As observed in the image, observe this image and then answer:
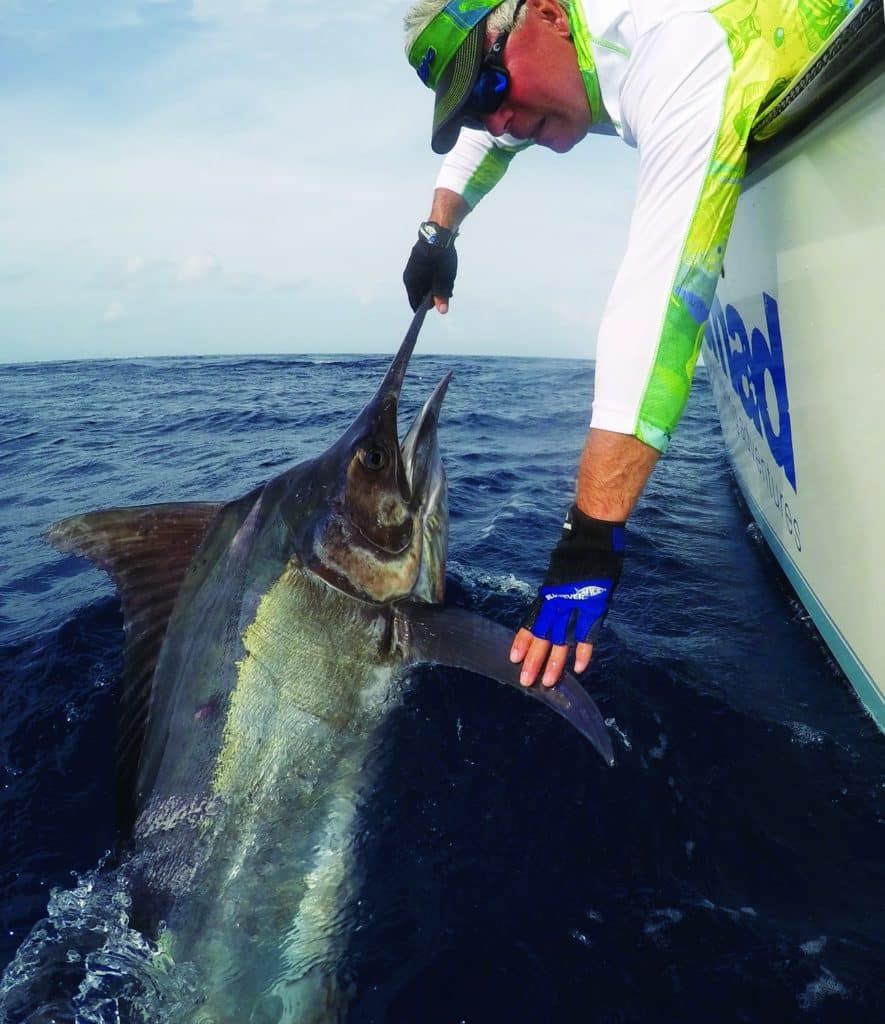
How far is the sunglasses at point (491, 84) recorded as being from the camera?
7.86 feet

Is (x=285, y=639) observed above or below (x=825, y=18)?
below

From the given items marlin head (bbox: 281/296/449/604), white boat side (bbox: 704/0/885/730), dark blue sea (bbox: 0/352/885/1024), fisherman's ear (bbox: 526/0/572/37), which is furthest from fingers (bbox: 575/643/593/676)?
fisherman's ear (bbox: 526/0/572/37)

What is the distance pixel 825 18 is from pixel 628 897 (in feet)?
8.66

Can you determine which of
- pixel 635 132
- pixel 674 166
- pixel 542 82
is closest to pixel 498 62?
pixel 542 82

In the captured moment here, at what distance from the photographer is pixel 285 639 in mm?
2068

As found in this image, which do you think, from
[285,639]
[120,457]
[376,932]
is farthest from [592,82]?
[120,457]

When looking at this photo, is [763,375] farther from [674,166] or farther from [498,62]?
[498,62]

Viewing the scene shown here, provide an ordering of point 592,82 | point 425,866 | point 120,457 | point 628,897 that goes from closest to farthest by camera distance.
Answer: point 628,897, point 425,866, point 592,82, point 120,457

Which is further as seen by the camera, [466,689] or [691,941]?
[466,689]

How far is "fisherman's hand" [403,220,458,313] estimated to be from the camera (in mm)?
3400

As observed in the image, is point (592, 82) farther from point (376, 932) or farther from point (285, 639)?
point (376, 932)

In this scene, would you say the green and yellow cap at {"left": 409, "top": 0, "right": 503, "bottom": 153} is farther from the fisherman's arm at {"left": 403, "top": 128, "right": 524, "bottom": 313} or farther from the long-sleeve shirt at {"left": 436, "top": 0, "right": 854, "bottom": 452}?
the fisherman's arm at {"left": 403, "top": 128, "right": 524, "bottom": 313}

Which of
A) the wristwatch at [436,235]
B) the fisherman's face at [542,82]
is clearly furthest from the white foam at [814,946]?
the wristwatch at [436,235]

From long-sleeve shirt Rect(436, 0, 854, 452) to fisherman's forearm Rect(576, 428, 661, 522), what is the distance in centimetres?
3
